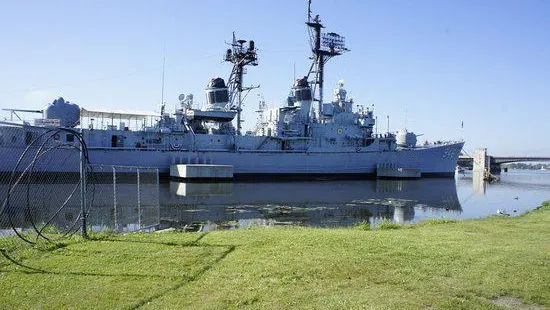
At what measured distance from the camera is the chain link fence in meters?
10.8

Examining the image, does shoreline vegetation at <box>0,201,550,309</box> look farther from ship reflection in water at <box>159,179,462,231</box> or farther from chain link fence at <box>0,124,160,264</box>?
ship reflection in water at <box>159,179,462,231</box>

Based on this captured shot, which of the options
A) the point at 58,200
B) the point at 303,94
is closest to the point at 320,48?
the point at 303,94

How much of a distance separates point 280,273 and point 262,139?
4959 cm

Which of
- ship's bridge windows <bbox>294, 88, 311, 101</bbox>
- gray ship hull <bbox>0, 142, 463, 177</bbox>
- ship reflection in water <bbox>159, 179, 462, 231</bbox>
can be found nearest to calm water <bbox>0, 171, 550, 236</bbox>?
ship reflection in water <bbox>159, 179, 462, 231</bbox>

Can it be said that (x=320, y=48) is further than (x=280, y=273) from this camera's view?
Yes

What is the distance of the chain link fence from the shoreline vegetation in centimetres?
107

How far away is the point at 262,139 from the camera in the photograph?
57.5 metres

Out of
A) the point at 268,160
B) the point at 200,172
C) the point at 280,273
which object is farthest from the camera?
the point at 268,160

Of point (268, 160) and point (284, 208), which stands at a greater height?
point (268, 160)

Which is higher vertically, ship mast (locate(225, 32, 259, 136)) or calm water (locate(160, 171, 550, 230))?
ship mast (locate(225, 32, 259, 136))

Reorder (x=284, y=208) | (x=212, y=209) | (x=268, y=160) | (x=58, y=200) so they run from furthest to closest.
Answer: (x=268, y=160), (x=284, y=208), (x=58, y=200), (x=212, y=209)

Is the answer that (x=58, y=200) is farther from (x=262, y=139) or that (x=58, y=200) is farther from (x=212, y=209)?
(x=262, y=139)

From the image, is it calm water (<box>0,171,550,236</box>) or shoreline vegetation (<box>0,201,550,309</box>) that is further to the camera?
calm water (<box>0,171,550,236</box>)

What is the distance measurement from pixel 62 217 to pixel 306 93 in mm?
46409
